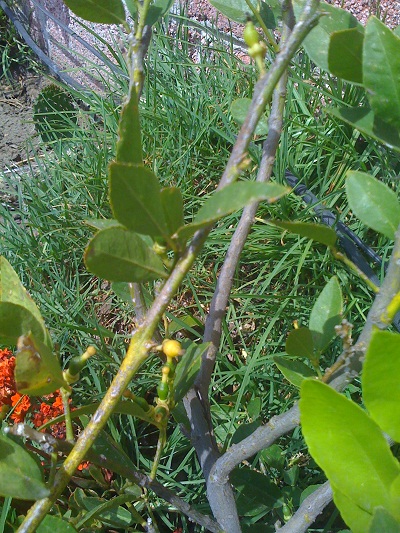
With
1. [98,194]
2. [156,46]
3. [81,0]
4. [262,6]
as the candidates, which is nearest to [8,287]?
[81,0]

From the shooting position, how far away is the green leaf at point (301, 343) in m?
0.59

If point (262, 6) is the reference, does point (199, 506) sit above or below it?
below

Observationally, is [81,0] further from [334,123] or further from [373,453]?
[334,123]

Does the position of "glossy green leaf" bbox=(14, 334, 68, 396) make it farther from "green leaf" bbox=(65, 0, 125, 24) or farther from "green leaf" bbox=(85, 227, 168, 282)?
"green leaf" bbox=(65, 0, 125, 24)

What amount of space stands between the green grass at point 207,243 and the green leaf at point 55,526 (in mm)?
557

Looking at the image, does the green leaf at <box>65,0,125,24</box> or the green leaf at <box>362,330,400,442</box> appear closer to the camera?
the green leaf at <box>362,330,400,442</box>

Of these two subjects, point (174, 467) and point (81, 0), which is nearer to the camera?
point (81, 0)

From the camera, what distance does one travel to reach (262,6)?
29.2 inches

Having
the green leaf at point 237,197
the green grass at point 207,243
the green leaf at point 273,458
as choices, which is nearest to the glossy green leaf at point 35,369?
the green leaf at point 237,197

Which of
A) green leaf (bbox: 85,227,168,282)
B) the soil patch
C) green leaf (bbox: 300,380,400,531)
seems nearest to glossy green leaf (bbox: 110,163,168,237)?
green leaf (bbox: 85,227,168,282)

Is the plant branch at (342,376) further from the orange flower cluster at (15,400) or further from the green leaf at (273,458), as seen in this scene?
the orange flower cluster at (15,400)

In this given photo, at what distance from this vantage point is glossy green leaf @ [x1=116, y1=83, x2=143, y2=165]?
0.38 meters

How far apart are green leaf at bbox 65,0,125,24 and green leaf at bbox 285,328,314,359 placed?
0.34 meters

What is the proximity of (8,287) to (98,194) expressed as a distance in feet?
4.15
